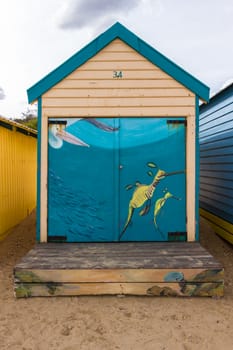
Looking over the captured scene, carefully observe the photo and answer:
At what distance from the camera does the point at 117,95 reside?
4891mm

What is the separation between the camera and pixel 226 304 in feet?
11.6

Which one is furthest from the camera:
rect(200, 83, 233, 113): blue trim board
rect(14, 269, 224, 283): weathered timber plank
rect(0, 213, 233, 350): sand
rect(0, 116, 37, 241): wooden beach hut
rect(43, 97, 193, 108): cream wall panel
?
rect(0, 116, 37, 241): wooden beach hut

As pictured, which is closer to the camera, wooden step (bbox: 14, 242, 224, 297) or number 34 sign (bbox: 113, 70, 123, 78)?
wooden step (bbox: 14, 242, 224, 297)

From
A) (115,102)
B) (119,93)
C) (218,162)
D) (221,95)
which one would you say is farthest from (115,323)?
(221,95)

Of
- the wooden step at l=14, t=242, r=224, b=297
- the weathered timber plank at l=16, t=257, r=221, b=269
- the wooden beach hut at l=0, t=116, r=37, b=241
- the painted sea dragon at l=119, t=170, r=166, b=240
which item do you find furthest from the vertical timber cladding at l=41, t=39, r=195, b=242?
the wooden beach hut at l=0, t=116, r=37, b=241

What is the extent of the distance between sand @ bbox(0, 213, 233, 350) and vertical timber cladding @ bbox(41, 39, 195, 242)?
1595 mm

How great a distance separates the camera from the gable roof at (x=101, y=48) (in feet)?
15.7

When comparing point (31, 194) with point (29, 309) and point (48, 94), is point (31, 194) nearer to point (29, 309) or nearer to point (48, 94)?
point (48, 94)

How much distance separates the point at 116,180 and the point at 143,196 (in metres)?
0.53

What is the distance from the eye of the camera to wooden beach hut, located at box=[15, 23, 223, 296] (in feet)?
15.9

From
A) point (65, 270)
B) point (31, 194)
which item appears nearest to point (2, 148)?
point (31, 194)

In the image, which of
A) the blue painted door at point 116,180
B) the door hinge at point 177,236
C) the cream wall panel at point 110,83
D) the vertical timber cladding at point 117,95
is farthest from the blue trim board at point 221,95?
the door hinge at point 177,236

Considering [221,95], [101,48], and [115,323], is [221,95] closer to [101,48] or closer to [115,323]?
[101,48]

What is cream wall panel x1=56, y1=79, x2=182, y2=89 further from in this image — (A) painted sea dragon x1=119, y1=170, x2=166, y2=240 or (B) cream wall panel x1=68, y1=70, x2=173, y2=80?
(A) painted sea dragon x1=119, y1=170, x2=166, y2=240
